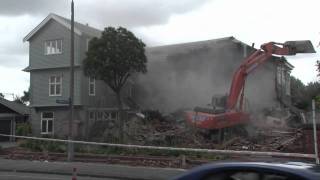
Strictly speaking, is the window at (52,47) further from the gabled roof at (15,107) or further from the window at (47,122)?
the gabled roof at (15,107)

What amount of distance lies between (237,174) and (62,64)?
4126cm

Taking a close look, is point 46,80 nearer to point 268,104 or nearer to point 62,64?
point 62,64

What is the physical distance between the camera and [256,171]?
20.3 ft

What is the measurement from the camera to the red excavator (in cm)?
3269

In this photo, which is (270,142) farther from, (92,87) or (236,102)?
(92,87)

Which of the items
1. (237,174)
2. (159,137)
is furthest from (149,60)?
(237,174)

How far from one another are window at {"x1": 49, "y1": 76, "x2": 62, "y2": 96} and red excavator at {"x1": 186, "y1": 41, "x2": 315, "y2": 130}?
15.6 meters

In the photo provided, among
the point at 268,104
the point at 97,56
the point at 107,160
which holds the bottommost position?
the point at 107,160

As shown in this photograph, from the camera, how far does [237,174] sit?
20.8ft

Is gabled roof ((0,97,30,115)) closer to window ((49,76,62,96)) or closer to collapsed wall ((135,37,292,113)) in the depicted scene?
window ((49,76,62,96))

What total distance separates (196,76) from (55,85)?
11018 mm

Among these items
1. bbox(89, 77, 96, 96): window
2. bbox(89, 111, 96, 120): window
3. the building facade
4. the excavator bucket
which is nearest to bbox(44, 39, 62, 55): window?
the building facade

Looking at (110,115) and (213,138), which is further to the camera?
(110,115)

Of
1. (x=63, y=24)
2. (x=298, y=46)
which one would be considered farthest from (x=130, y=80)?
(x=298, y=46)
